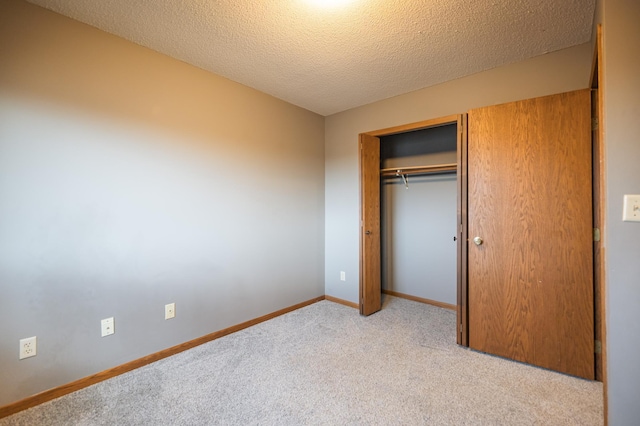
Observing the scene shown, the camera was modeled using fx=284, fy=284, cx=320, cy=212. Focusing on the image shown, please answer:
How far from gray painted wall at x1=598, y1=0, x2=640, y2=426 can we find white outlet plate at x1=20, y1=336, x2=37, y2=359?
3013 millimetres

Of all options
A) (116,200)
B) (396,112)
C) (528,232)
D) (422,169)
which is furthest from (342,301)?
(116,200)

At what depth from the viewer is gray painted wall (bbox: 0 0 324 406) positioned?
166 cm

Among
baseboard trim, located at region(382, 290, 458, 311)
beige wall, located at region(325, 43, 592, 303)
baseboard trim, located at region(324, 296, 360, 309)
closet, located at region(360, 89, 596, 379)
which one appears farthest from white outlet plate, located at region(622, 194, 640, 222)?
baseboard trim, located at region(324, 296, 360, 309)

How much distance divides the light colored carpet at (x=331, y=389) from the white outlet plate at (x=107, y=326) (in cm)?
31

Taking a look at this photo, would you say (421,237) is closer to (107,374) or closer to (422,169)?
(422,169)

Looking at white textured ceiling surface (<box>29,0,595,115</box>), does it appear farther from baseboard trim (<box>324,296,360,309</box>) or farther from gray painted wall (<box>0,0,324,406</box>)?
baseboard trim (<box>324,296,360,309</box>)

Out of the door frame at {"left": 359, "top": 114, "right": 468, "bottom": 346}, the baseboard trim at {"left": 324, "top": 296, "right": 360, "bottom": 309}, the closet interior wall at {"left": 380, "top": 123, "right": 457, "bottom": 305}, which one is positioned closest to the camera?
the door frame at {"left": 359, "top": 114, "right": 468, "bottom": 346}


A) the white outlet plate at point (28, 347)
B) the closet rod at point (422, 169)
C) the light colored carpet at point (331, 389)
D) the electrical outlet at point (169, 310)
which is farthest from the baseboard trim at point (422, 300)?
the white outlet plate at point (28, 347)

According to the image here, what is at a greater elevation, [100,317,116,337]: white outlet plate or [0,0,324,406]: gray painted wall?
[0,0,324,406]: gray painted wall

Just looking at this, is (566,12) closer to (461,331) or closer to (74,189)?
(461,331)

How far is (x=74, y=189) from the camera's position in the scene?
1.83 m

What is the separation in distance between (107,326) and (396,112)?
318 centimetres

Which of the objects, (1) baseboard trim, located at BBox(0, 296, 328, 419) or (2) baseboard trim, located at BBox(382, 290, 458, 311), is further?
(2) baseboard trim, located at BBox(382, 290, 458, 311)

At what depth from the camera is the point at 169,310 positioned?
228 cm
